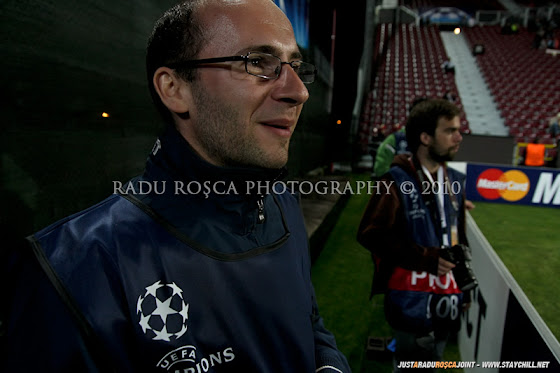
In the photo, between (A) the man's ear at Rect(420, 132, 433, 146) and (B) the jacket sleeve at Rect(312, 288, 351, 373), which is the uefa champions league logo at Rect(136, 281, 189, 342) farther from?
(A) the man's ear at Rect(420, 132, 433, 146)

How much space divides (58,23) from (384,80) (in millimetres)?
16153

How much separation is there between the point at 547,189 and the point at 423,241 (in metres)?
5.28

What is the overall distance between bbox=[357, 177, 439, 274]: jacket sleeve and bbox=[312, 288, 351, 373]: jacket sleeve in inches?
29.9

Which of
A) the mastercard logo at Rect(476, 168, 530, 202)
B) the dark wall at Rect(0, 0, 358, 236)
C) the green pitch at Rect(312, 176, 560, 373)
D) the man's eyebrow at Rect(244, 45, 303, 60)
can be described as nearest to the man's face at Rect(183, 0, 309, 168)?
the man's eyebrow at Rect(244, 45, 303, 60)

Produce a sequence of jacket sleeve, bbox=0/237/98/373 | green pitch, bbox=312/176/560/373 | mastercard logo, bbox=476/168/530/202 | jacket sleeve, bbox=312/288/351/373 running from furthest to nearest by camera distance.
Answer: mastercard logo, bbox=476/168/530/202, green pitch, bbox=312/176/560/373, jacket sleeve, bbox=312/288/351/373, jacket sleeve, bbox=0/237/98/373

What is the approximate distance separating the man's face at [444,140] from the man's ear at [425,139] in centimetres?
2

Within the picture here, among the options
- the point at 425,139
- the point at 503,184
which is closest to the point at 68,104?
the point at 425,139

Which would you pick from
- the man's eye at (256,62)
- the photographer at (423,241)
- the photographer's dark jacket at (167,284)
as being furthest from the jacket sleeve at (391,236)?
the man's eye at (256,62)

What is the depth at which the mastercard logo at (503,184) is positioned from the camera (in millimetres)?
5551

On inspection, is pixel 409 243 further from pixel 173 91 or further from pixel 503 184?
pixel 503 184

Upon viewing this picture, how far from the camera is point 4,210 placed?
111 centimetres

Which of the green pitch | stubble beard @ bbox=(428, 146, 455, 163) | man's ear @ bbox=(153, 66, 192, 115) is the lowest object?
the green pitch

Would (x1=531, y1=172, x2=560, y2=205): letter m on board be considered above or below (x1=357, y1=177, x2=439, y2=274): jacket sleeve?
below

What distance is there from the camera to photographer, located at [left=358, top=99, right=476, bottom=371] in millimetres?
1612
